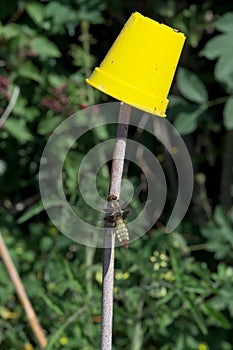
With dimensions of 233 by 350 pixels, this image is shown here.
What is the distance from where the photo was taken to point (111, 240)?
98cm

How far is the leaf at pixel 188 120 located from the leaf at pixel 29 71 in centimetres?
47

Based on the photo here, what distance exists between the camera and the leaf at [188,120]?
6.95ft

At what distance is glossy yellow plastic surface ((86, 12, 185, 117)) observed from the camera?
93cm

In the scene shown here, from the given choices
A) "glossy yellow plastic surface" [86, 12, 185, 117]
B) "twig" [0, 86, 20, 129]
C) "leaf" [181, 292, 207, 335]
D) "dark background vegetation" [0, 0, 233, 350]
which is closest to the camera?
"glossy yellow plastic surface" [86, 12, 185, 117]

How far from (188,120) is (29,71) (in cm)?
53

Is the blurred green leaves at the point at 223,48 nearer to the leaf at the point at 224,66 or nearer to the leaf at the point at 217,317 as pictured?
the leaf at the point at 224,66

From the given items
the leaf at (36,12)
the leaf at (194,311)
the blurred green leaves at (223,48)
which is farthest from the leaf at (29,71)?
the leaf at (194,311)

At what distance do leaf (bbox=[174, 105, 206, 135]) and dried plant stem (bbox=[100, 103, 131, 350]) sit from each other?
3.81 ft

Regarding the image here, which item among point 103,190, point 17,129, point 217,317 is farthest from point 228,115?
point 17,129

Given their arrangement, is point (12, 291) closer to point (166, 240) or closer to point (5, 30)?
point (166, 240)

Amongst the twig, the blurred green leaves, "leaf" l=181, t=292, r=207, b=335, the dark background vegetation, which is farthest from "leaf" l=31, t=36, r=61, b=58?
"leaf" l=181, t=292, r=207, b=335

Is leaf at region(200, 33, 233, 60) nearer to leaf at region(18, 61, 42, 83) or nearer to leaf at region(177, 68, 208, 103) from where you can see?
leaf at region(177, 68, 208, 103)

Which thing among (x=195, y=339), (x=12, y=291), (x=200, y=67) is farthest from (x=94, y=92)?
(x=195, y=339)

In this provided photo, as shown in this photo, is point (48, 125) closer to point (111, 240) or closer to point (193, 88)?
→ point (193, 88)
